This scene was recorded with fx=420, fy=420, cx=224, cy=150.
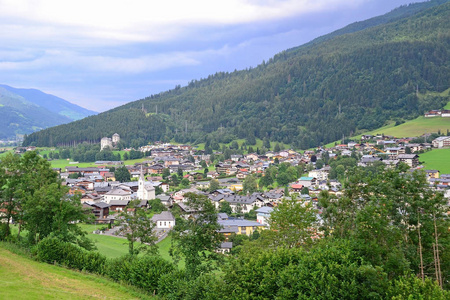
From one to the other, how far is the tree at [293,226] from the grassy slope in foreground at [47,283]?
Answer: 7392 mm

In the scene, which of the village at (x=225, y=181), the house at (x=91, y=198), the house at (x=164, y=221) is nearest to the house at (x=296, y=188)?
the village at (x=225, y=181)

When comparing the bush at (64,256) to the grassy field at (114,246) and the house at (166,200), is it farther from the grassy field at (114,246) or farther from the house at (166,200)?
the house at (166,200)

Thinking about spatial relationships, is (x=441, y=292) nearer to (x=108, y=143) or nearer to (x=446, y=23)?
(x=108, y=143)

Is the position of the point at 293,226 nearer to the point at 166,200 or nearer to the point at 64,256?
the point at 64,256

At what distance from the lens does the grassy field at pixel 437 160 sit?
7385cm

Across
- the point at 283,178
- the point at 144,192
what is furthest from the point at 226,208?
the point at 283,178

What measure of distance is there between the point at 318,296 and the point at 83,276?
12.5 metres

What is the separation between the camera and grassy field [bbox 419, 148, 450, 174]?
7385 cm

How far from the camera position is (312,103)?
162 meters

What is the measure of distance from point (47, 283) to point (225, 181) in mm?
67556

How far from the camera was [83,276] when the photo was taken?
21.7 meters

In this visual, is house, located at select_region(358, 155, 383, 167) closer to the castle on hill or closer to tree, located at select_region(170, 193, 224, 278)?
tree, located at select_region(170, 193, 224, 278)

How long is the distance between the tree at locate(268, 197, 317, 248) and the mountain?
4376 inches

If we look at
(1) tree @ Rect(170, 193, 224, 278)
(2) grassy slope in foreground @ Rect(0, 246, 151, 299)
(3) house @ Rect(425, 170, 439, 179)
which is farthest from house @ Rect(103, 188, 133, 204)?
(1) tree @ Rect(170, 193, 224, 278)
